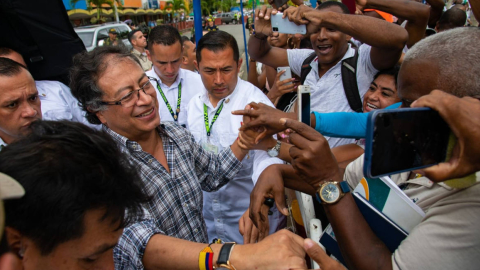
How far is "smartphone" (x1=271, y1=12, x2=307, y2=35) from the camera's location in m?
2.33

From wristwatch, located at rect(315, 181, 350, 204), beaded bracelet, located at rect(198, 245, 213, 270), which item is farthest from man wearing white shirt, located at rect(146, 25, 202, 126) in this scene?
wristwatch, located at rect(315, 181, 350, 204)

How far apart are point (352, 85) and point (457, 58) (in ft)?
4.54

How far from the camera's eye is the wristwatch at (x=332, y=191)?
1225 millimetres

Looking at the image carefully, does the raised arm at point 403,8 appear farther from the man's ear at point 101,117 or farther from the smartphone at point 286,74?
the man's ear at point 101,117

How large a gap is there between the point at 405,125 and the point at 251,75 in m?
4.11

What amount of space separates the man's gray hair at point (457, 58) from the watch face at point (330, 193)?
1.77 ft

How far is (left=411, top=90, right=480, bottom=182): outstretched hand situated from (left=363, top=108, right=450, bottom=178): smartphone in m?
0.04

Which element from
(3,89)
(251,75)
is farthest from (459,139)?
(251,75)

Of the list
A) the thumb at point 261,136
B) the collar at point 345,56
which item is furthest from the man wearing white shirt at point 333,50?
the thumb at point 261,136

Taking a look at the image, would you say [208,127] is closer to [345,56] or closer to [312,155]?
[345,56]

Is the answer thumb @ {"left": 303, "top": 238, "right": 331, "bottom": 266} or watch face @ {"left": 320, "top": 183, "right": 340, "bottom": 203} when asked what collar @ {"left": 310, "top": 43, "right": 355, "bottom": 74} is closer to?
watch face @ {"left": 320, "top": 183, "right": 340, "bottom": 203}

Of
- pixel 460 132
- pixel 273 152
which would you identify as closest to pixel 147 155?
pixel 273 152

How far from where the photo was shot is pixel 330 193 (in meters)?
1.24

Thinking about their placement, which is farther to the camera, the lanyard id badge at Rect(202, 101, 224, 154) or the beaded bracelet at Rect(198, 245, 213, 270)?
the lanyard id badge at Rect(202, 101, 224, 154)
